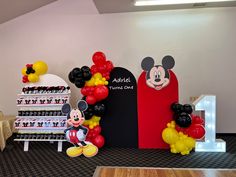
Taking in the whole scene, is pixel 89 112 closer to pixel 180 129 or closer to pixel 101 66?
pixel 101 66

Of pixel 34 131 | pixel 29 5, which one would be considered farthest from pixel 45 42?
pixel 34 131

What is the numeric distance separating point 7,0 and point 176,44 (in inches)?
141

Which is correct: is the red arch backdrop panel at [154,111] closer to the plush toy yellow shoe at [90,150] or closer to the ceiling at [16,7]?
the plush toy yellow shoe at [90,150]

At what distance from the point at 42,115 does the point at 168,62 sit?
98.1 inches

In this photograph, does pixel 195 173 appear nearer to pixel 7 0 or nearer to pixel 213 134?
pixel 213 134

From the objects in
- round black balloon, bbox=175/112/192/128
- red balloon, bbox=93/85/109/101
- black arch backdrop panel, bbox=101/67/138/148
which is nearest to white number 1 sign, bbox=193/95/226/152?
round black balloon, bbox=175/112/192/128

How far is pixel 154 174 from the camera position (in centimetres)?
Answer: 339

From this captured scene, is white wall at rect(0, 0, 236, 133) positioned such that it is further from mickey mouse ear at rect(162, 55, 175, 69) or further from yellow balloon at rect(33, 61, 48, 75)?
mickey mouse ear at rect(162, 55, 175, 69)

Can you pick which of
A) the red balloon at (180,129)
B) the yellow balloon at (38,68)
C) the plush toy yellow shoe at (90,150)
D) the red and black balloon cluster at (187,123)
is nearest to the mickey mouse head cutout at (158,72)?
the red and black balloon cluster at (187,123)

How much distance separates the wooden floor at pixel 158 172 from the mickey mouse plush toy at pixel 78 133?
27.5 inches

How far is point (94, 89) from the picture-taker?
14.8 ft

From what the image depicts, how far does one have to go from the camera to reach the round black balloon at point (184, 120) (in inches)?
170

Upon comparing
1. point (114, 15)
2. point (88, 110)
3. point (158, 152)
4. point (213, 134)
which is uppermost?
point (114, 15)

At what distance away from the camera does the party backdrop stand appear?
4.64 metres
